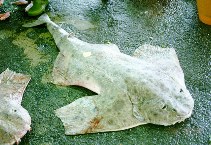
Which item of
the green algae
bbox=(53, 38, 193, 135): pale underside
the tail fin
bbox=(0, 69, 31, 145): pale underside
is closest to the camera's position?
bbox=(0, 69, 31, 145): pale underside

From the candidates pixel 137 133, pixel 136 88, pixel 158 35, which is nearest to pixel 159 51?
pixel 158 35

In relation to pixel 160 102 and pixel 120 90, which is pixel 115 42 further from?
pixel 160 102

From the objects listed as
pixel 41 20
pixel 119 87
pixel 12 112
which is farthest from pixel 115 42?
pixel 12 112

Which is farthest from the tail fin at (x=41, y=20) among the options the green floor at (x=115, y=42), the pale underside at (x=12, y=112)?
the pale underside at (x=12, y=112)

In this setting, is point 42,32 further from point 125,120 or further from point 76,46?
point 125,120

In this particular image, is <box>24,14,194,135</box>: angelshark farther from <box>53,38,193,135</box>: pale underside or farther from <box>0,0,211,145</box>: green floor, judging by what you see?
<box>0,0,211,145</box>: green floor

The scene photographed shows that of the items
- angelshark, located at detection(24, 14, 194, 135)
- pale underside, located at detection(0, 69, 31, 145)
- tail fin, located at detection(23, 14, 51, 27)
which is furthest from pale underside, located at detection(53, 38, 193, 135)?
tail fin, located at detection(23, 14, 51, 27)
